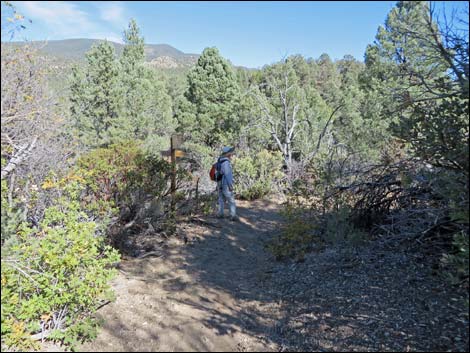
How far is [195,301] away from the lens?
13.0ft

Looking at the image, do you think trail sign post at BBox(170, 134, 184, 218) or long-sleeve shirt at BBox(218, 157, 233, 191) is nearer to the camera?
trail sign post at BBox(170, 134, 184, 218)

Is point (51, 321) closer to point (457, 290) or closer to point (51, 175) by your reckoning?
point (51, 175)

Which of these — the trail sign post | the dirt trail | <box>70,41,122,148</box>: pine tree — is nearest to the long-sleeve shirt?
the trail sign post

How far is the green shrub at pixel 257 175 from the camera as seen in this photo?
31.8ft

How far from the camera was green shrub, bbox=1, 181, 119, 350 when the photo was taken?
276 cm

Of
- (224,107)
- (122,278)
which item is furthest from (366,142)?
(122,278)

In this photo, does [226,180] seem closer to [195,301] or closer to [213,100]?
[195,301]

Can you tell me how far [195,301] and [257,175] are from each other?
22.4ft

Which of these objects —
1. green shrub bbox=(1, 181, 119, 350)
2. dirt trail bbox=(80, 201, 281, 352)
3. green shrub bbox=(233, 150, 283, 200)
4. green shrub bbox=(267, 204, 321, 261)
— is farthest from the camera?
green shrub bbox=(233, 150, 283, 200)

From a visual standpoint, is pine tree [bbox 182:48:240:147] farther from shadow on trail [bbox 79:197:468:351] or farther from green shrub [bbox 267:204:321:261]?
shadow on trail [bbox 79:197:468:351]

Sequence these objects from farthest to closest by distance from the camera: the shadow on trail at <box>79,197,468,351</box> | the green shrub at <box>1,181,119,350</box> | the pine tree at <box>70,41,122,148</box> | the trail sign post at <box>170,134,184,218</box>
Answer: the pine tree at <box>70,41,122,148</box>, the trail sign post at <box>170,134,184,218</box>, the shadow on trail at <box>79,197,468,351</box>, the green shrub at <box>1,181,119,350</box>

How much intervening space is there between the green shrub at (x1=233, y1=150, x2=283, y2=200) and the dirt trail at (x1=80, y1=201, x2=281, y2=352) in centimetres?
333

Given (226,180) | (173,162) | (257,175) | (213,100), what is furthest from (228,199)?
(213,100)

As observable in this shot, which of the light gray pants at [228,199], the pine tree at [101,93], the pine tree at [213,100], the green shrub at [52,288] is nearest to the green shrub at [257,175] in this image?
the light gray pants at [228,199]
